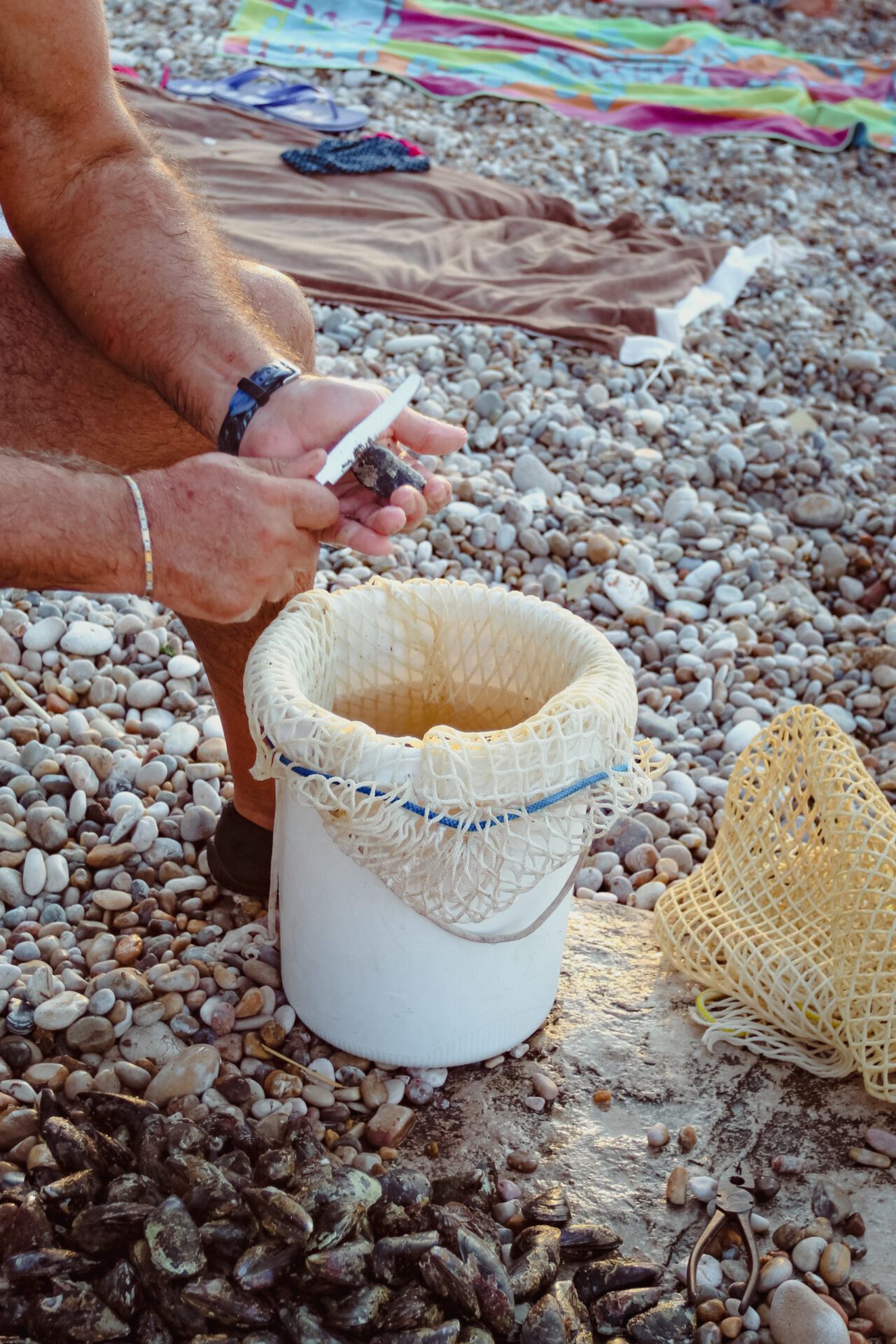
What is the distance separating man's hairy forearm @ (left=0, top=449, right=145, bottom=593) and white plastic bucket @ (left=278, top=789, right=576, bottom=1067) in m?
0.33

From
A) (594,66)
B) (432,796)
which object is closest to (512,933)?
(432,796)

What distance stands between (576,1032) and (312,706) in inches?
24.5

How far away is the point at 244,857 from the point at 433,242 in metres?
2.67

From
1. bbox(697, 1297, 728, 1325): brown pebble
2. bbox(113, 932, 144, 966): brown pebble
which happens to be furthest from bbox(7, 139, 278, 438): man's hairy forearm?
bbox(697, 1297, 728, 1325): brown pebble

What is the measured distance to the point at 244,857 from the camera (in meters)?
1.73

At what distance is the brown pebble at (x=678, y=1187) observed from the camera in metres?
1.40

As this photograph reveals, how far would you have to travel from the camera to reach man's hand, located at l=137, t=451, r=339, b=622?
132 centimetres

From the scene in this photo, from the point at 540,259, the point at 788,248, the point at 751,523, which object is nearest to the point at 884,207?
the point at 788,248

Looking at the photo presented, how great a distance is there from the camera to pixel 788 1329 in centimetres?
125

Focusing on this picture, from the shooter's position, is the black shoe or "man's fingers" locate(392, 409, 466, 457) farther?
the black shoe

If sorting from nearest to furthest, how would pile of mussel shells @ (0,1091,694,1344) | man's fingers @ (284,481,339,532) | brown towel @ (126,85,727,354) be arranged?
pile of mussel shells @ (0,1091,694,1344)
man's fingers @ (284,481,339,532)
brown towel @ (126,85,727,354)

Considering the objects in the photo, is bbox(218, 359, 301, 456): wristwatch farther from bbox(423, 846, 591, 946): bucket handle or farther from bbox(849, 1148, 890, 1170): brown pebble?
bbox(849, 1148, 890, 1170): brown pebble

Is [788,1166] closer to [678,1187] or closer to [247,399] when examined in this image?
[678,1187]

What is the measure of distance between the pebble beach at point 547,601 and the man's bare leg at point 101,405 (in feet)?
0.70
